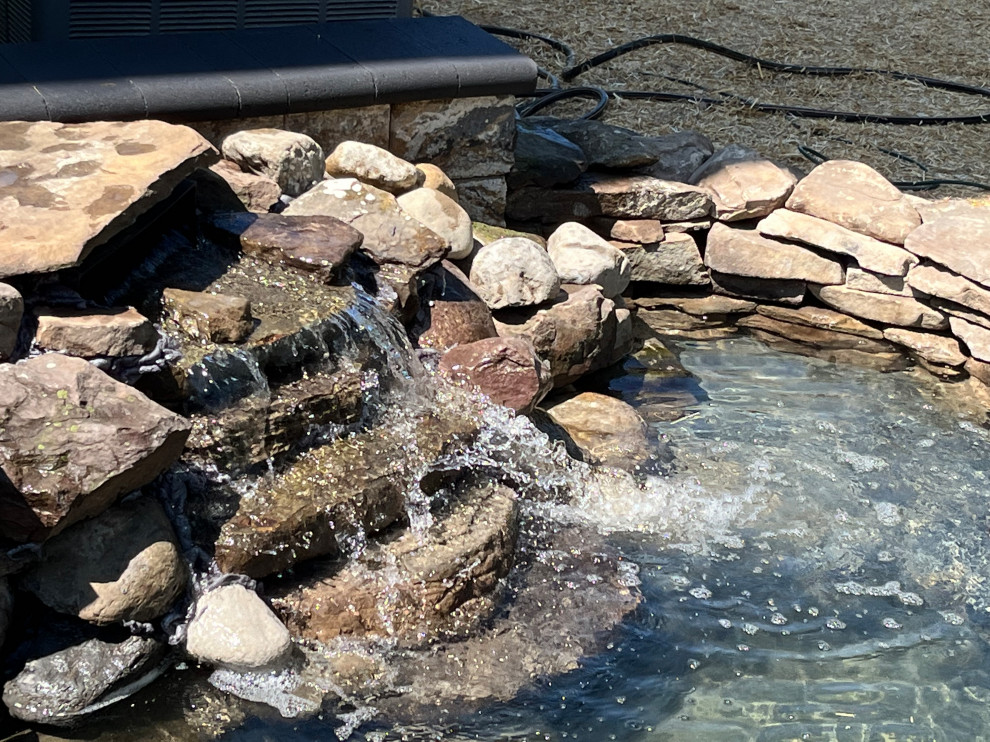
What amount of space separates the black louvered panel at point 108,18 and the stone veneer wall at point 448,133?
0.92m

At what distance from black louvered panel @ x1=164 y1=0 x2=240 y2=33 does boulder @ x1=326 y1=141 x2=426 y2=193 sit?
1133 millimetres

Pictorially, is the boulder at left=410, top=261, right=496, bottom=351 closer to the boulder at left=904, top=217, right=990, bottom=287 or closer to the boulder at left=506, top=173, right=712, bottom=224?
the boulder at left=506, top=173, right=712, bottom=224

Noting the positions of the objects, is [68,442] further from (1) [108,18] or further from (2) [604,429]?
(1) [108,18]

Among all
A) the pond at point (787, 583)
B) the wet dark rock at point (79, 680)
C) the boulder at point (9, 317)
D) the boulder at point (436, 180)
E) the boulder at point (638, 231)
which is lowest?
the pond at point (787, 583)

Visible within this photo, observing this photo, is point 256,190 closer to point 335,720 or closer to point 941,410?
point 335,720

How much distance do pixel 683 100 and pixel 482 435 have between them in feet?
14.1

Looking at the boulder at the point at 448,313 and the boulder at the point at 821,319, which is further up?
the boulder at the point at 448,313

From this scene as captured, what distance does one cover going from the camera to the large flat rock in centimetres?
354

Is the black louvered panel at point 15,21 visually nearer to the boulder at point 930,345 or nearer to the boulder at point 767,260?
the boulder at point 767,260

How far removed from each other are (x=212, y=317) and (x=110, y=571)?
0.92 metres

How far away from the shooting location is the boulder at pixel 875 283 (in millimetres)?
6086

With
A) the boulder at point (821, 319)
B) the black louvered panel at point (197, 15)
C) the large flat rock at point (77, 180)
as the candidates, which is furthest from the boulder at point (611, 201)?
the large flat rock at point (77, 180)

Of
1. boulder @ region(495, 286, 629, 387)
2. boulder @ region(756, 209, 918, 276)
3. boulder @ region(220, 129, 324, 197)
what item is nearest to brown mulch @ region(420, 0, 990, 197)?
boulder @ region(756, 209, 918, 276)

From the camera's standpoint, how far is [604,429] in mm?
5090
